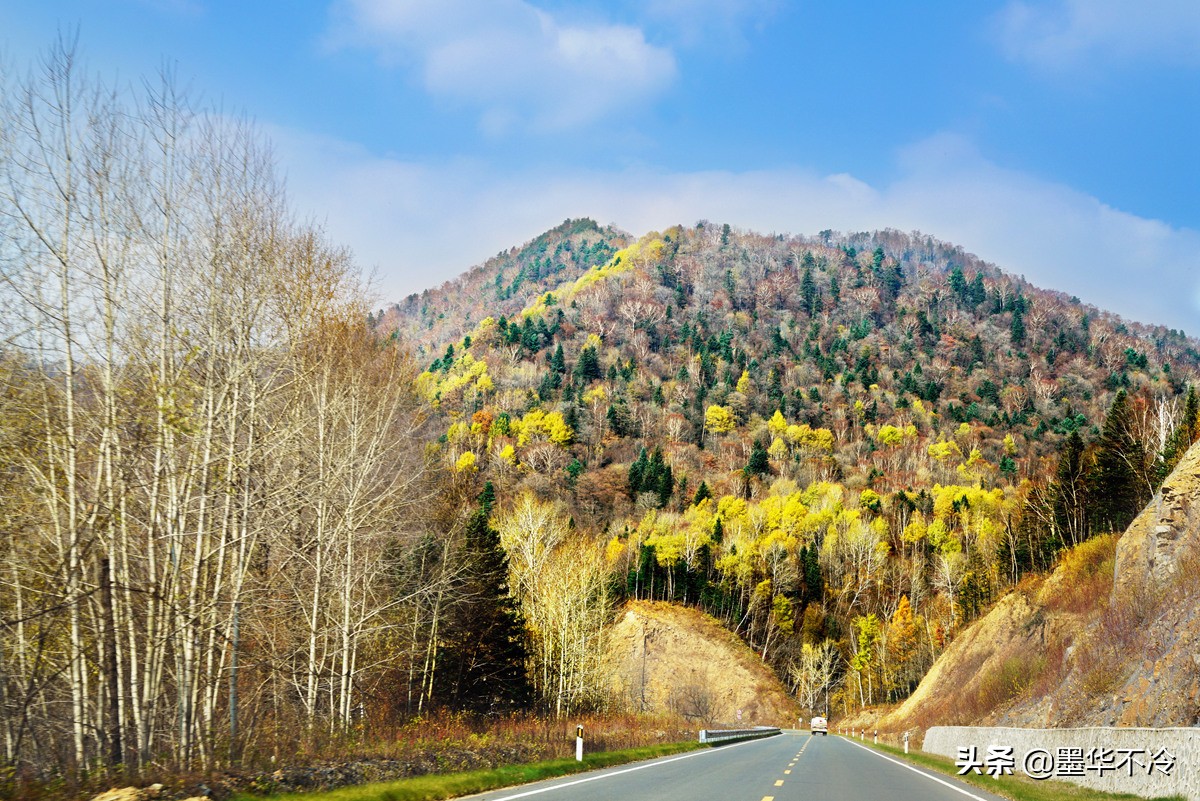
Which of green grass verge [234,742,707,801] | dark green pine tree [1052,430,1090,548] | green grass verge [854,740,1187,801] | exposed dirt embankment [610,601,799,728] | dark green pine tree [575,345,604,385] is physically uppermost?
dark green pine tree [575,345,604,385]

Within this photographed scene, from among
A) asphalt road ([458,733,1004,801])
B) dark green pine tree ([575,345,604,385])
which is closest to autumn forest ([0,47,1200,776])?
asphalt road ([458,733,1004,801])

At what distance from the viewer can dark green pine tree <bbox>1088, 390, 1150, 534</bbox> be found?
57656 mm

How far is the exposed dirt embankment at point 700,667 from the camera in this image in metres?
85.0

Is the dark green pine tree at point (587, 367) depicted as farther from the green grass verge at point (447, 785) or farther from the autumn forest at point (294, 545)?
the green grass verge at point (447, 785)

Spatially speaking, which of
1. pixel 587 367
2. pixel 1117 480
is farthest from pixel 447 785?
pixel 587 367

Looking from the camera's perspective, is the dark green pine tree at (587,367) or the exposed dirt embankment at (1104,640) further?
the dark green pine tree at (587,367)

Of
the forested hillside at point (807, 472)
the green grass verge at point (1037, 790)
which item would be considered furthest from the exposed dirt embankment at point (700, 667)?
the green grass verge at point (1037, 790)

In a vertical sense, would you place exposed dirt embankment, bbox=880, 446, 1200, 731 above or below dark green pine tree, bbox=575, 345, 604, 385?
below

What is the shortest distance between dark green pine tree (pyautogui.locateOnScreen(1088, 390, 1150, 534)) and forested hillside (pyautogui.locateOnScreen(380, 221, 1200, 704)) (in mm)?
178

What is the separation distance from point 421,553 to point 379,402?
10.7 meters

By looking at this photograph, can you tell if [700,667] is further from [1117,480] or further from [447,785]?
[447,785]

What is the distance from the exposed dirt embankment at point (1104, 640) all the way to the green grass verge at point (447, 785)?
1308 cm

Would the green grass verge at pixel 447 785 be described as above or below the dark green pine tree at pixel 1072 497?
below

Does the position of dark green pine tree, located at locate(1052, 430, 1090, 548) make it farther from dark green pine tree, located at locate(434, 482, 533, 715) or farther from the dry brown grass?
→ dark green pine tree, located at locate(434, 482, 533, 715)
